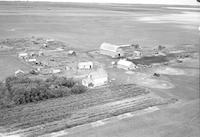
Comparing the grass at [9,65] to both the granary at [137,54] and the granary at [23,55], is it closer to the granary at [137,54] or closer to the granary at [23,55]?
the granary at [23,55]

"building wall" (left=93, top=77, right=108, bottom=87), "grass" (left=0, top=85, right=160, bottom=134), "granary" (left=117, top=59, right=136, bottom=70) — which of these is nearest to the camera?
"grass" (left=0, top=85, right=160, bottom=134)

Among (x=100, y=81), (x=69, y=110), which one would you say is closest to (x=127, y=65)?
(x=100, y=81)

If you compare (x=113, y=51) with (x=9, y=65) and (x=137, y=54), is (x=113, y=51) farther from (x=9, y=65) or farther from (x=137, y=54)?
(x=9, y=65)

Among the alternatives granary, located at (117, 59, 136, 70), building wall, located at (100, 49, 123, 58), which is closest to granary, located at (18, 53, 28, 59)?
building wall, located at (100, 49, 123, 58)

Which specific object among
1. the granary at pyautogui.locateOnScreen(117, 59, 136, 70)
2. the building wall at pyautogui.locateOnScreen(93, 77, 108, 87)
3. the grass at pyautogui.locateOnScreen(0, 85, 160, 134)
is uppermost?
the granary at pyautogui.locateOnScreen(117, 59, 136, 70)

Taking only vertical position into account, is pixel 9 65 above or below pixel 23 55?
below

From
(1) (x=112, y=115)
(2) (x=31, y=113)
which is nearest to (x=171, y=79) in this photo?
(1) (x=112, y=115)

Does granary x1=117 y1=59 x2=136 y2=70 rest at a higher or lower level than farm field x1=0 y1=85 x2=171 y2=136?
higher

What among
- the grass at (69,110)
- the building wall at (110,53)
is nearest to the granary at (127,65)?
the building wall at (110,53)

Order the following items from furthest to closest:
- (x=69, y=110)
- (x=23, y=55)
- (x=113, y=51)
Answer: (x=113, y=51) < (x=23, y=55) < (x=69, y=110)

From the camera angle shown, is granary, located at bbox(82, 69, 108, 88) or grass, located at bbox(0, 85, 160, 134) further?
granary, located at bbox(82, 69, 108, 88)

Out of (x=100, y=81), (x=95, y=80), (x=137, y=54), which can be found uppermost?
(x=137, y=54)

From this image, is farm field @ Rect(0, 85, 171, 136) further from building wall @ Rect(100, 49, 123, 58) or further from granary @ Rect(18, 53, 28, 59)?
granary @ Rect(18, 53, 28, 59)
